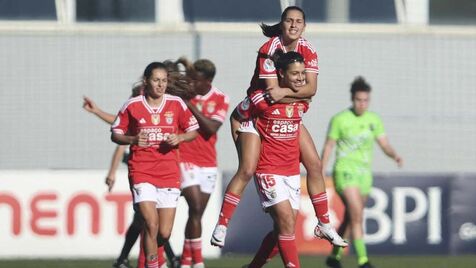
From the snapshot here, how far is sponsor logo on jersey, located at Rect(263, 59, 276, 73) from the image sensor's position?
11766 millimetres

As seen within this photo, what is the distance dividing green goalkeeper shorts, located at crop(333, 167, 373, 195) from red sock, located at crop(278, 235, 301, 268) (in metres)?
4.03

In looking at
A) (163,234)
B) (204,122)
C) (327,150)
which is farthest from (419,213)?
(163,234)

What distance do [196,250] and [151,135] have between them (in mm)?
2226

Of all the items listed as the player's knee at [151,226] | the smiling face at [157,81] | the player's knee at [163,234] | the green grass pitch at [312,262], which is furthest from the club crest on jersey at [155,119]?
the green grass pitch at [312,262]

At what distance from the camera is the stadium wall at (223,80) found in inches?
844

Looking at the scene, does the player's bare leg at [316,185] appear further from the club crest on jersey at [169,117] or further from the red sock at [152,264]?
the red sock at [152,264]

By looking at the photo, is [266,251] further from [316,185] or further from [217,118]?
[217,118]

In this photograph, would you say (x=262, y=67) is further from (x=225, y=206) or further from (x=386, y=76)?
(x=386, y=76)

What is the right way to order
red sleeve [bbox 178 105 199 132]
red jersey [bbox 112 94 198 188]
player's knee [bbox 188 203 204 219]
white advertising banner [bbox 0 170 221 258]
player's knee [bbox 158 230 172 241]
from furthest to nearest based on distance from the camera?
white advertising banner [bbox 0 170 221 258] → player's knee [bbox 188 203 204 219] → red sleeve [bbox 178 105 199 132] → player's knee [bbox 158 230 172 241] → red jersey [bbox 112 94 198 188]

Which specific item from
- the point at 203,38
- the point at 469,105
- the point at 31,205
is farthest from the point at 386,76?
the point at 31,205

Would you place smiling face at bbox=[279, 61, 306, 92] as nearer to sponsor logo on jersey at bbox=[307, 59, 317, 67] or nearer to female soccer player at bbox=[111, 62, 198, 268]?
sponsor logo on jersey at bbox=[307, 59, 317, 67]

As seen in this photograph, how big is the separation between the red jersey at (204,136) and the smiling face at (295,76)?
342 centimetres

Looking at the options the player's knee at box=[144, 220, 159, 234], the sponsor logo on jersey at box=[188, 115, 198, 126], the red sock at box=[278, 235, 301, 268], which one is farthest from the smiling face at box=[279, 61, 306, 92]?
the player's knee at box=[144, 220, 159, 234]

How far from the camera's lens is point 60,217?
18.5 meters
